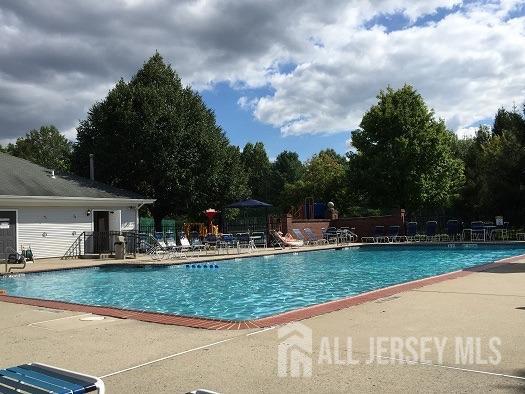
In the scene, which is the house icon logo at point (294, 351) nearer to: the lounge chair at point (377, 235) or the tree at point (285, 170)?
the lounge chair at point (377, 235)

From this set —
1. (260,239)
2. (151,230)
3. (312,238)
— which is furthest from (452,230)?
(151,230)

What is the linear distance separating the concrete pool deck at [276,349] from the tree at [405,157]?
25535 millimetres

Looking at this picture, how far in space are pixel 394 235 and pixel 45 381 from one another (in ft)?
91.6

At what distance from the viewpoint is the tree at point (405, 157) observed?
33.7 metres

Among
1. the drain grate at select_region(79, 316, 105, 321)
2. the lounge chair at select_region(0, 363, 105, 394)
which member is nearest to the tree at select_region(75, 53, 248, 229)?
the drain grate at select_region(79, 316, 105, 321)

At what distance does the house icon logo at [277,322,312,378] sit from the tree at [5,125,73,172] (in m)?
56.1

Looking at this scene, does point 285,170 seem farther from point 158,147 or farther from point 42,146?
point 158,147

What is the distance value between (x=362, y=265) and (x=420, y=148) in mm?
16839

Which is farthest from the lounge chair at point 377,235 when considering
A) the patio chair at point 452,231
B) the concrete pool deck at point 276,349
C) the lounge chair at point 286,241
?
the concrete pool deck at point 276,349

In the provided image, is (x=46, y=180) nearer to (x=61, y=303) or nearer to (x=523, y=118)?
(x=61, y=303)

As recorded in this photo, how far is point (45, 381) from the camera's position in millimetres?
3359

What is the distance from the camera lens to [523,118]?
29.4 metres

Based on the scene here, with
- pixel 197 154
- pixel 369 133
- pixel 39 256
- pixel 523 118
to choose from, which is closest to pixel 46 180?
pixel 39 256

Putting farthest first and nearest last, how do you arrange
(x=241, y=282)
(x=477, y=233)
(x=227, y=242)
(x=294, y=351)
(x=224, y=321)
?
(x=477, y=233) → (x=227, y=242) → (x=241, y=282) → (x=224, y=321) → (x=294, y=351)
